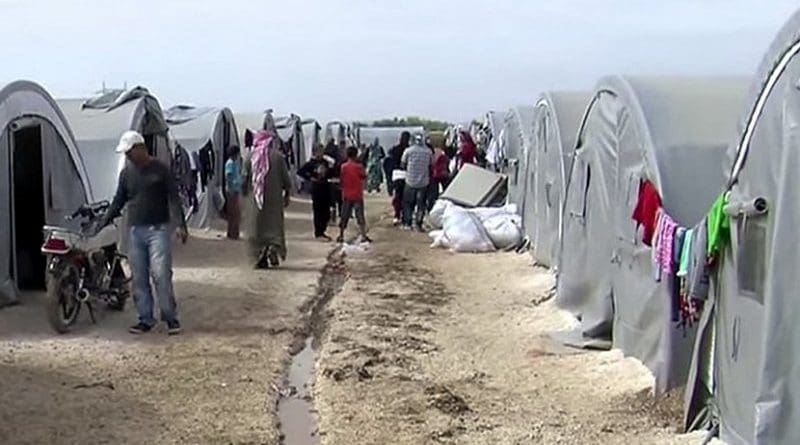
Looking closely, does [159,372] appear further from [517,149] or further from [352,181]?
[517,149]

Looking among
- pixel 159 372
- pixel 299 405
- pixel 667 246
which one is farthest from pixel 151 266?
pixel 667 246

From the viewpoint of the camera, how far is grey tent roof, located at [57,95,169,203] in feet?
52.0

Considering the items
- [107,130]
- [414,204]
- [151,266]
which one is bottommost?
[414,204]

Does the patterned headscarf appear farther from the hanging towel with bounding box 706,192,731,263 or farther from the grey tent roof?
the hanging towel with bounding box 706,192,731,263

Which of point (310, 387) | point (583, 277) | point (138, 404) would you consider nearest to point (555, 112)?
point (583, 277)

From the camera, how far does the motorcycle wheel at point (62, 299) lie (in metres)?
→ 9.92

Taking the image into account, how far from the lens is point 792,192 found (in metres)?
5.60

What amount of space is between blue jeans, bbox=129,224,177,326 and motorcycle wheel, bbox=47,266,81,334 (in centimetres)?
59

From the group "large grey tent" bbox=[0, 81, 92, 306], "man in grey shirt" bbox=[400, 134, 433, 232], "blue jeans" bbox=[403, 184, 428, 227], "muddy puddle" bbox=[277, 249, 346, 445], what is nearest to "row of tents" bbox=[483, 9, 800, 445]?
"muddy puddle" bbox=[277, 249, 346, 445]

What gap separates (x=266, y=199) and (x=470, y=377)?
20.2 ft

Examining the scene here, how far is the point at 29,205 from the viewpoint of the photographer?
12266 mm

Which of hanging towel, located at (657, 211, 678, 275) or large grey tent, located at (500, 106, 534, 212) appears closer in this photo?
hanging towel, located at (657, 211, 678, 275)

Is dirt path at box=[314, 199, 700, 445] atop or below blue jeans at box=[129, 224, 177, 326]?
below

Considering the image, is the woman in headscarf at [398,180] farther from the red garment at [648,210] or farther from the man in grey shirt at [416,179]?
the red garment at [648,210]
